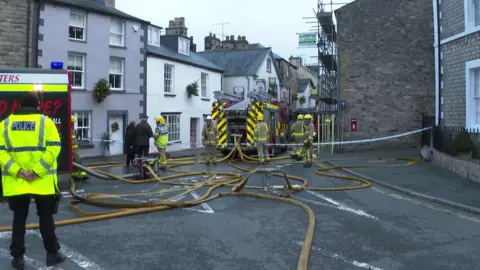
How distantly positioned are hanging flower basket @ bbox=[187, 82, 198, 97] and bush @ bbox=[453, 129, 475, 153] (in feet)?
53.2

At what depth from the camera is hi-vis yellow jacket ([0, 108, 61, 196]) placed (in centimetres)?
442

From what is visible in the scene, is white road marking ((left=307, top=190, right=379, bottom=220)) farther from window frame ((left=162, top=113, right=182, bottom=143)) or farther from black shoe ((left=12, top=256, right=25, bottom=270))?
window frame ((left=162, top=113, right=182, bottom=143))

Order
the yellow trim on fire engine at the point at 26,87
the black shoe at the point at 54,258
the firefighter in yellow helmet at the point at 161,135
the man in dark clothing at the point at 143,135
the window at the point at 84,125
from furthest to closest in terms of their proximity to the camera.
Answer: the window at the point at 84,125 < the firefighter in yellow helmet at the point at 161,135 < the man in dark clothing at the point at 143,135 < the yellow trim on fire engine at the point at 26,87 < the black shoe at the point at 54,258

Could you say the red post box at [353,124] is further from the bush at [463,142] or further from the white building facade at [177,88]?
the white building facade at [177,88]

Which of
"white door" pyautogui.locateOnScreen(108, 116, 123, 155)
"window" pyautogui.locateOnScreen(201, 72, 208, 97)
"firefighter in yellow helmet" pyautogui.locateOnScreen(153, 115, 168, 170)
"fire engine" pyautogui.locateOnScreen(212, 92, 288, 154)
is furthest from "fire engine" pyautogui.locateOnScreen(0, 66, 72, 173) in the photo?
"window" pyautogui.locateOnScreen(201, 72, 208, 97)

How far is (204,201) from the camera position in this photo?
798 cm

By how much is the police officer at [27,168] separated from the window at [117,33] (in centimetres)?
1674

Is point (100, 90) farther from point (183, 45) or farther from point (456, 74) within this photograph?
point (456, 74)

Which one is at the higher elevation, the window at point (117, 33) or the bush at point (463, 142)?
the window at point (117, 33)

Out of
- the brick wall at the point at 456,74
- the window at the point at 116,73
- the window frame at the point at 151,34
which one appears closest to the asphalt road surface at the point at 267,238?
the brick wall at the point at 456,74

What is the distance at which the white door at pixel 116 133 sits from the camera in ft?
66.3

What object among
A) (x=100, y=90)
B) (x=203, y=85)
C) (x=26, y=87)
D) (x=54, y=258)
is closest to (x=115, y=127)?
(x=100, y=90)

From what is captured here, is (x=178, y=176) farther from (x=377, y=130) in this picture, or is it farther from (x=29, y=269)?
(x=377, y=130)

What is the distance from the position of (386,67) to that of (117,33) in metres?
12.4
